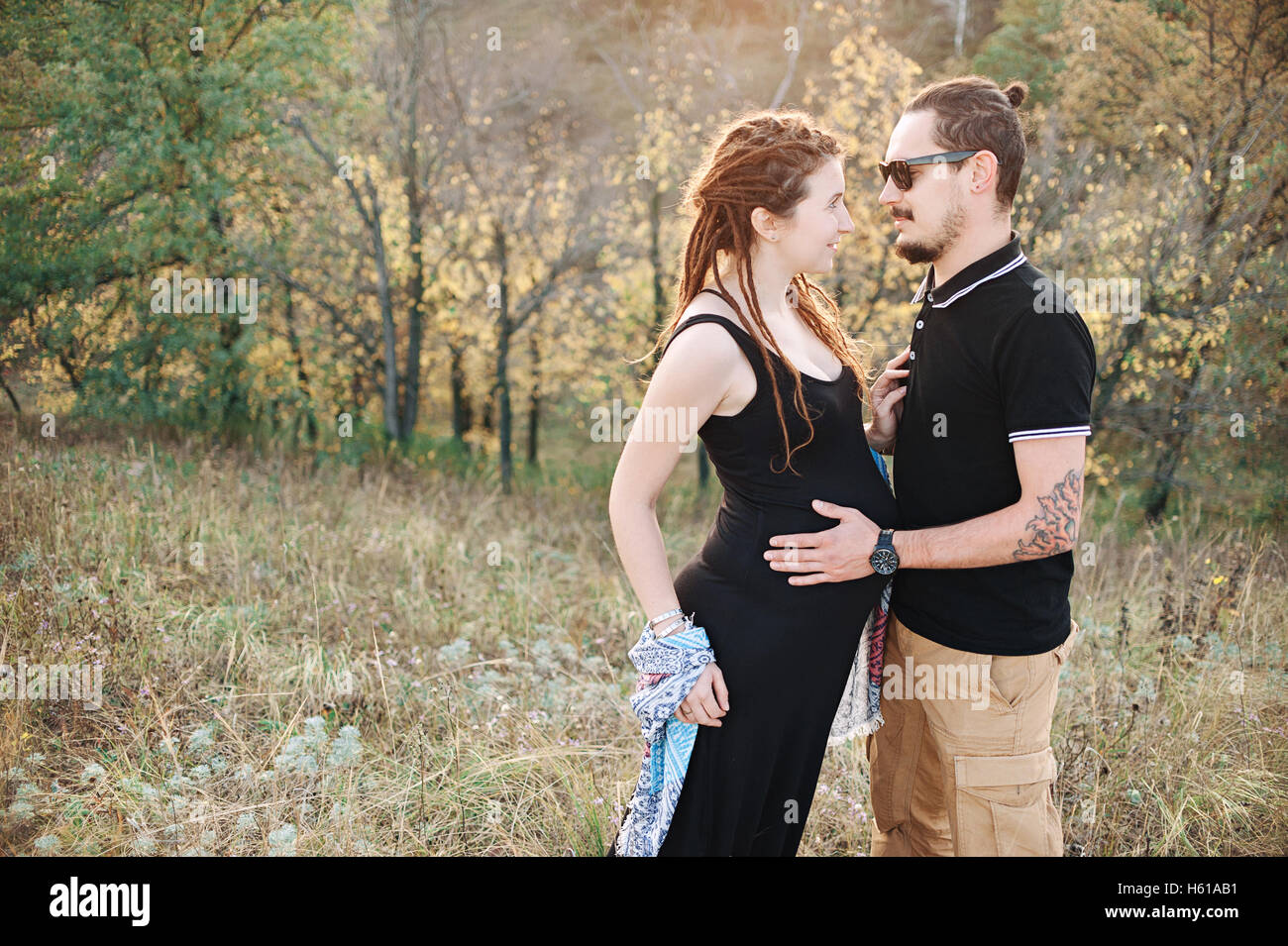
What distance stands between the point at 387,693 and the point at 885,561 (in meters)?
2.46

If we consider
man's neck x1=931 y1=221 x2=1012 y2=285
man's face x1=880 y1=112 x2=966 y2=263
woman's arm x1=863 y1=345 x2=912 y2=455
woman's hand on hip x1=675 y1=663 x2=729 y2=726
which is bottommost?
woman's hand on hip x1=675 y1=663 x2=729 y2=726

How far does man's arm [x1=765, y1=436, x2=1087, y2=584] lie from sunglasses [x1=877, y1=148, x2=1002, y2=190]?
2.37 ft

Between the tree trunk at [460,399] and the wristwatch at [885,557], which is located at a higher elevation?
the wristwatch at [885,557]

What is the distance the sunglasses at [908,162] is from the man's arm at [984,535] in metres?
0.72

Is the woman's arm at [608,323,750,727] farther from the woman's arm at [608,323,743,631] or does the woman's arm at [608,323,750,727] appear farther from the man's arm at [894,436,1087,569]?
the man's arm at [894,436,1087,569]

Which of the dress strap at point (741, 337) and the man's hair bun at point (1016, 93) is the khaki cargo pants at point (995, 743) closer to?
the dress strap at point (741, 337)

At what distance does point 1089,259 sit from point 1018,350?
26.2ft

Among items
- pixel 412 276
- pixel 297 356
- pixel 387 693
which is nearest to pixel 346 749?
pixel 387 693

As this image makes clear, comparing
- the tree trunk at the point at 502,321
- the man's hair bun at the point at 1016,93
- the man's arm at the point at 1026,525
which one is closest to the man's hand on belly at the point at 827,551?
the man's arm at the point at 1026,525

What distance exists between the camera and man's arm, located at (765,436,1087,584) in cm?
191

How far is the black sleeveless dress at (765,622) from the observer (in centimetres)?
204

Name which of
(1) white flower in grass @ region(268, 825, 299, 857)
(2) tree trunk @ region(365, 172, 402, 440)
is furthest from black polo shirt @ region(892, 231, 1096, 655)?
(2) tree trunk @ region(365, 172, 402, 440)

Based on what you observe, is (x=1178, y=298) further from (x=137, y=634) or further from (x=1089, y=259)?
(x=137, y=634)

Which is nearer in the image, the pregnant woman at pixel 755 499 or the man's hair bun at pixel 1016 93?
the pregnant woman at pixel 755 499
